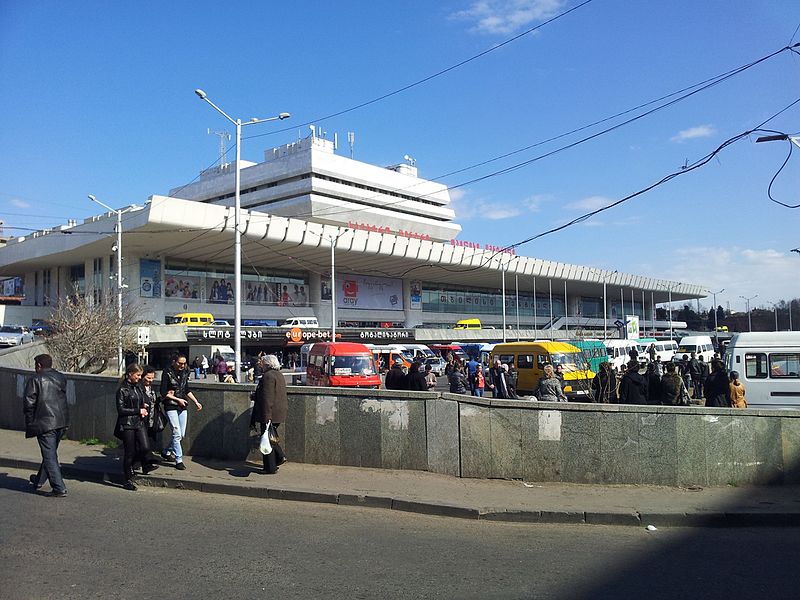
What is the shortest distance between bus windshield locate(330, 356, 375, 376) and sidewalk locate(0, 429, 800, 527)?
424 inches

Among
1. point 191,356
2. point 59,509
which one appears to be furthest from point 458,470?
point 191,356

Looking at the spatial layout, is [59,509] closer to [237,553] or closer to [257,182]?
[237,553]

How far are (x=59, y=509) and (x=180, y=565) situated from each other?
278cm

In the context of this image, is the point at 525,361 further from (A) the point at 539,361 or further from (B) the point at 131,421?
(B) the point at 131,421

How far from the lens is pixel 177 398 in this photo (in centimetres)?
930

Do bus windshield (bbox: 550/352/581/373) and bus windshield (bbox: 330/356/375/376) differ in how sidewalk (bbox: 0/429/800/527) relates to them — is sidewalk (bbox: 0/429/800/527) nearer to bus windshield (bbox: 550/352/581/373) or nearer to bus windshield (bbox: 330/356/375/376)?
bus windshield (bbox: 330/356/375/376)

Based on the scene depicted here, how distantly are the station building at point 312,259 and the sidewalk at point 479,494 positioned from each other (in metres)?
17.8

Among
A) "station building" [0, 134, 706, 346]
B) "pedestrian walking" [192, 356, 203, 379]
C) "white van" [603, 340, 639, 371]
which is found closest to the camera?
"white van" [603, 340, 639, 371]

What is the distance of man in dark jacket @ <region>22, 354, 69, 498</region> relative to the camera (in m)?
7.88

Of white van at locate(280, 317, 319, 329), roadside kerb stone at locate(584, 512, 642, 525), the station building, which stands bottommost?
roadside kerb stone at locate(584, 512, 642, 525)

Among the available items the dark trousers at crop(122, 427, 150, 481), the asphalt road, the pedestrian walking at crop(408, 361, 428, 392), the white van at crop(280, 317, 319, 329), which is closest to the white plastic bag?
the asphalt road

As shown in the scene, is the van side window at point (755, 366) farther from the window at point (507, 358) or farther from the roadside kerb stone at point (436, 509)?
the roadside kerb stone at point (436, 509)

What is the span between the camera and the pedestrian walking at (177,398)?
9.24 meters

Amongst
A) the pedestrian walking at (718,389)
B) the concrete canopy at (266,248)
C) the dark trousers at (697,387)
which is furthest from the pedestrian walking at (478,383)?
the concrete canopy at (266,248)
